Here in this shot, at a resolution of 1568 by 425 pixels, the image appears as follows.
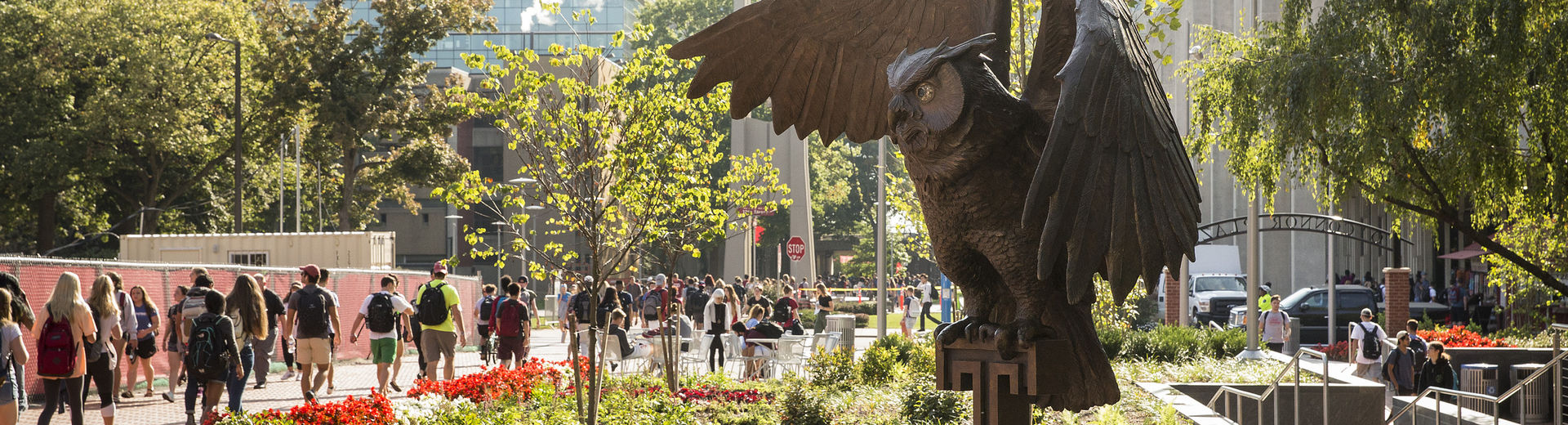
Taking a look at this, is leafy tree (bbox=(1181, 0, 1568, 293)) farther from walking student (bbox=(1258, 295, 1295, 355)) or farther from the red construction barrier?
the red construction barrier

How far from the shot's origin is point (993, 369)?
4242 millimetres

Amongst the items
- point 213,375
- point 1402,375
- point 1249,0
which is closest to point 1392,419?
point 1402,375

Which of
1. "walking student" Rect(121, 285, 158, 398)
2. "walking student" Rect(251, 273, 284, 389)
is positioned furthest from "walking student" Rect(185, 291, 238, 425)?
"walking student" Rect(251, 273, 284, 389)

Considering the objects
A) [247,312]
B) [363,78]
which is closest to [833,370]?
[247,312]

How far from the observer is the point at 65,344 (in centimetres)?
913

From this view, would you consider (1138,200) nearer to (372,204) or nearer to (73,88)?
A: (73,88)

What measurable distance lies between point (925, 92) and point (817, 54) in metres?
1.09

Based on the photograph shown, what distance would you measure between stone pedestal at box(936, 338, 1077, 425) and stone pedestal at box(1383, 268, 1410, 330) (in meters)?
21.5

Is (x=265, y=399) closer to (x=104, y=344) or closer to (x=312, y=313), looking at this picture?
(x=312, y=313)

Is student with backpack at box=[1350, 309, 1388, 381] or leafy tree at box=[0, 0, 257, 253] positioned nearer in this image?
student with backpack at box=[1350, 309, 1388, 381]

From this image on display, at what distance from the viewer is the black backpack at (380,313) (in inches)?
514

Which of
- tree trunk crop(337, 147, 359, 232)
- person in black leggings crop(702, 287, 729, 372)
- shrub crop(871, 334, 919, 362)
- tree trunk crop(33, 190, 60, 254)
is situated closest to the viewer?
shrub crop(871, 334, 919, 362)

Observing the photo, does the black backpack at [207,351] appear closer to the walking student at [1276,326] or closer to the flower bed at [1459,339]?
the flower bed at [1459,339]

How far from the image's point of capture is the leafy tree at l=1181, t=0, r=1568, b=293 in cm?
1041
